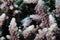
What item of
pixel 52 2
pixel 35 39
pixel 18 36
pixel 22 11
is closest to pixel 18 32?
pixel 18 36

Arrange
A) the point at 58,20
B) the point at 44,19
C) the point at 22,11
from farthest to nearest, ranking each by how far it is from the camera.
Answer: the point at 22,11 → the point at 58,20 → the point at 44,19

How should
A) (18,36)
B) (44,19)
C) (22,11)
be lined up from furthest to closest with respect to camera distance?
(22,11), (44,19), (18,36)

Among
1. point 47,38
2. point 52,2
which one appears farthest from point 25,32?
point 52,2

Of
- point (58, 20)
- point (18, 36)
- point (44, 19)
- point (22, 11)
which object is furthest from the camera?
point (22, 11)

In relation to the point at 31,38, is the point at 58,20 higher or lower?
higher

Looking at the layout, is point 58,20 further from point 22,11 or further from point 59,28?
point 22,11

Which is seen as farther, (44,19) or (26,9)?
(26,9)

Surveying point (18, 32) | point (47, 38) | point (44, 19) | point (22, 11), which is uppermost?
point (22, 11)

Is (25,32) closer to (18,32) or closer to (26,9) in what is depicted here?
(18,32)

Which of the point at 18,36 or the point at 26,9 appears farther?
the point at 26,9
